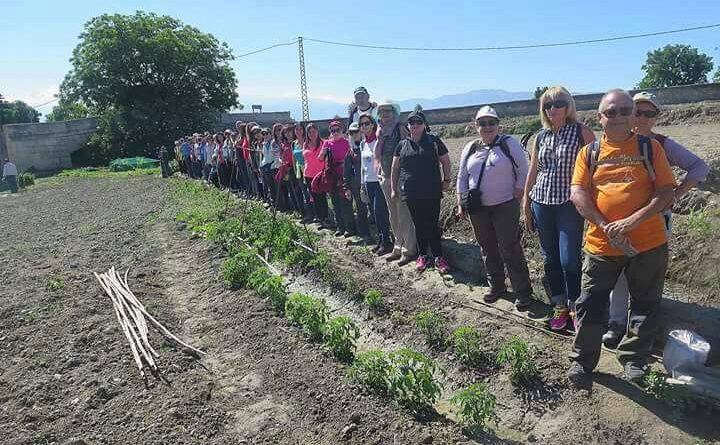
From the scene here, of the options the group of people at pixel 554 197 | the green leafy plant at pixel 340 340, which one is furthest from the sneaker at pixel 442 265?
the green leafy plant at pixel 340 340

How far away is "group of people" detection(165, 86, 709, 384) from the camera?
9.96ft

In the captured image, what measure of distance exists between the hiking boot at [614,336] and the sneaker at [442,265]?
7.10ft

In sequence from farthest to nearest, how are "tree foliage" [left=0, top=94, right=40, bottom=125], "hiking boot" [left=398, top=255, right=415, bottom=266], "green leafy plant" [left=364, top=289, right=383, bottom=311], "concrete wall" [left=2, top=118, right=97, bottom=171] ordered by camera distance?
"tree foliage" [left=0, top=94, right=40, bottom=125]
"concrete wall" [left=2, top=118, right=97, bottom=171]
"hiking boot" [left=398, top=255, right=415, bottom=266]
"green leafy plant" [left=364, top=289, right=383, bottom=311]

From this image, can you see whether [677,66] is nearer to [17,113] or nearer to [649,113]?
[649,113]

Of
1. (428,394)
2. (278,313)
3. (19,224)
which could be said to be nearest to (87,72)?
(19,224)

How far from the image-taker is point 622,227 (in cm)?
296

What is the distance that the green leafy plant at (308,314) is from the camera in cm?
467

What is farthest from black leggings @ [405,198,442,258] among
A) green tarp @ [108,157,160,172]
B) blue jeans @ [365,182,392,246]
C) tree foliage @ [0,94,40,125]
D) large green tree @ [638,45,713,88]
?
tree foliage @ [0,94,40,125]

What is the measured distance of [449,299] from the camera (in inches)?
201

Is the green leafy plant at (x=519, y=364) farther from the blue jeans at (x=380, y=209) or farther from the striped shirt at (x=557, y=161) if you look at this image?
the blue jeans at (x=380, y=209)

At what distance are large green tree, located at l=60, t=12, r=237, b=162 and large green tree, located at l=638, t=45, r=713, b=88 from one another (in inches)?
1398

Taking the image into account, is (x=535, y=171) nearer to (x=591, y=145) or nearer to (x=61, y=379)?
(x=591, y=145)

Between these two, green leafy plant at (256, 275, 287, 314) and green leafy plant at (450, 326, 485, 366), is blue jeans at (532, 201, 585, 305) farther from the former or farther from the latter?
green leafy plant at (256, 275, 287, 314)

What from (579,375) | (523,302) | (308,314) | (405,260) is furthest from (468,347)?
(405,260)
